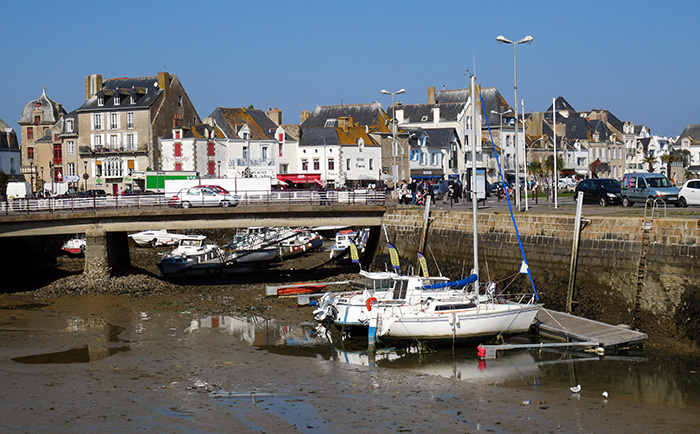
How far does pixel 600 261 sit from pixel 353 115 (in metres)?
59.4

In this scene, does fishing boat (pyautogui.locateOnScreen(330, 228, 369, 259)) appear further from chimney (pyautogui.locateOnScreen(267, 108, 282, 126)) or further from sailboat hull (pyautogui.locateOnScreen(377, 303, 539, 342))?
chimney (pyautogui.locateOnScreen(267, 108, 282, 126))

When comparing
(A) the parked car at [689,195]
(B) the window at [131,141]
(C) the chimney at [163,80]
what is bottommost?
(A) the parked car at [689,195]

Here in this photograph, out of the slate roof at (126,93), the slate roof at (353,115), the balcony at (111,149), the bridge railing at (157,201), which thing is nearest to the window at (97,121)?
the slate roof at (126,93)

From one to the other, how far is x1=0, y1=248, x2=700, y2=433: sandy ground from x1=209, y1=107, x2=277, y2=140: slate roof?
1767 inches

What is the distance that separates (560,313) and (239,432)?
1320 cm

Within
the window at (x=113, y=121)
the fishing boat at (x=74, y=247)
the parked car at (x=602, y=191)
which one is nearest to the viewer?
the parked car at (x=602, y=191)

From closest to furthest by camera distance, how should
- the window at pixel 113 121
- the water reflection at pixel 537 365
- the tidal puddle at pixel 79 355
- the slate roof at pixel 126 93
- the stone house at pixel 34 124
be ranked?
the water reflection at pixel 537 365 < the tidal puddle at pixel 79 355 < the slate roof at pixel 126 93 < the window at pixel 113 121 < the stone house at pixel 34 124

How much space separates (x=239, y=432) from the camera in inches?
610

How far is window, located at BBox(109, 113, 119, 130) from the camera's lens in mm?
67000

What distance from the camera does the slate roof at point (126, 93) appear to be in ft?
217

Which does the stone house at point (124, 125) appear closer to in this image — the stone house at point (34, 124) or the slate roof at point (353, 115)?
the stone house at point (34, 124)

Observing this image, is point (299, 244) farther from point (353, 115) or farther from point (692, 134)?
point (692, 134)

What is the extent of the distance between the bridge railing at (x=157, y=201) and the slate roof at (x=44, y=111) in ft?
169

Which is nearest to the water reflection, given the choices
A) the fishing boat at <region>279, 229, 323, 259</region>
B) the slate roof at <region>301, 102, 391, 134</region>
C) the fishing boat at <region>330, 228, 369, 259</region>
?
the fishing boat at <region>330, 228, 369, 259</region>
